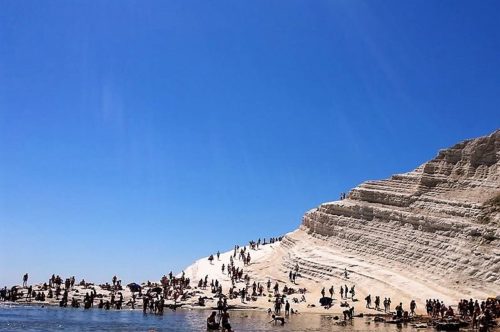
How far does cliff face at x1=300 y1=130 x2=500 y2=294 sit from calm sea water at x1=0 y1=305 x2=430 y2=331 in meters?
11.6

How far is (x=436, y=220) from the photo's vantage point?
5066cm

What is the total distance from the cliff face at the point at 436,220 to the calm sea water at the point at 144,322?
1159 cm

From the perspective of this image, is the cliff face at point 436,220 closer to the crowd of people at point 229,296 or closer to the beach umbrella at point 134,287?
the crowd of people at point 229,296

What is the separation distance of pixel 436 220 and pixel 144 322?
28.3 meters

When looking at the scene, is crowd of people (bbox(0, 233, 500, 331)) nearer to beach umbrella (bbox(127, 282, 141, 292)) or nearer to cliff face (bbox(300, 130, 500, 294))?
beach umbrella (bbox(127, 282, 141, 292))

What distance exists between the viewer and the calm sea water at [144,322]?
104ft

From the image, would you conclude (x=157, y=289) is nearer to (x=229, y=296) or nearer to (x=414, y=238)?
(x=229, y=296)

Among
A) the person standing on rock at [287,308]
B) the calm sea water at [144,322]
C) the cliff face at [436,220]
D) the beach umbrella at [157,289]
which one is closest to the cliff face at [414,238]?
the cliff face at [436,220]

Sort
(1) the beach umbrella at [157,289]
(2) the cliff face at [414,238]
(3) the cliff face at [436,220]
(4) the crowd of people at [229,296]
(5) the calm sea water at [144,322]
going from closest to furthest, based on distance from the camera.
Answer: (5) the calm sea water at [144,322]
(4) the crowd of people at [229,296]
(2) the cliff face at [414,238]
(3) the cliff face at [436,220]
(1) the beach umbrella at [157,289]

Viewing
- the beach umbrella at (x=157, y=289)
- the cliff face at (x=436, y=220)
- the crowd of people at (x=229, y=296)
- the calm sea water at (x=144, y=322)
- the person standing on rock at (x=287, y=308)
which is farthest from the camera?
the beach umbrella at (x=157, y=289)

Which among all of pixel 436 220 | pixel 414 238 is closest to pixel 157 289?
pixel 414 238

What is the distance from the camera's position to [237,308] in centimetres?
4706

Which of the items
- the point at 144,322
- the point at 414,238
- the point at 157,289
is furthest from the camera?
the point at 157,289

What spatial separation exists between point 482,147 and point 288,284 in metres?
23.1
